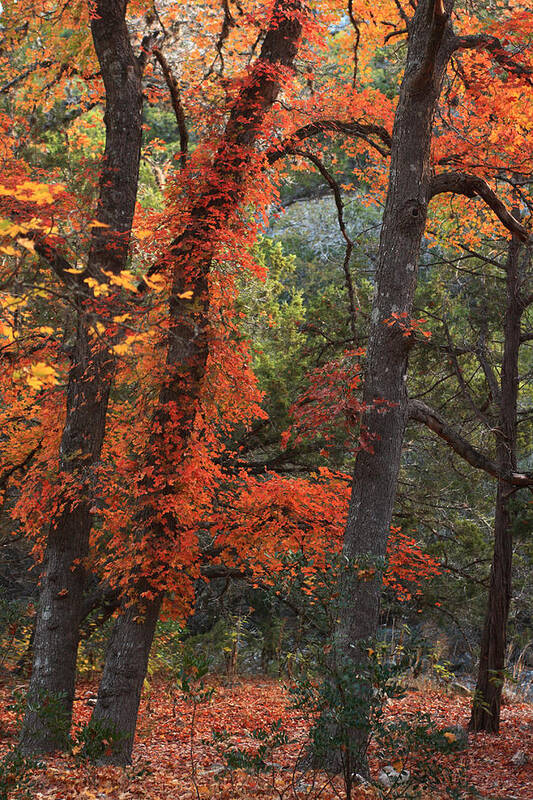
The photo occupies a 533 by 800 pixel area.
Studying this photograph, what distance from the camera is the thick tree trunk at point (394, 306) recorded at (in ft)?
19.4

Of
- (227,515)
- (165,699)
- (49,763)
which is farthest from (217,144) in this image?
(165,699)

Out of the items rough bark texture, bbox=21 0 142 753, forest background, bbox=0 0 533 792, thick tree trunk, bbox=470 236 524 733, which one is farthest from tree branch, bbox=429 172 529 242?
rough bark texture, bbox=21 0 142 753

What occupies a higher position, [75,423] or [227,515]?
[75,423]

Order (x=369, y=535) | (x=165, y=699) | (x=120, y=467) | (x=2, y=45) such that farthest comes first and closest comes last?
1. (x=165, y=699)
2. (x=2, y=45)
3. (x=120, y=467)
4. (x=369, y=535)

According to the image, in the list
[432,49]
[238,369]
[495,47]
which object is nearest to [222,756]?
[238,369]

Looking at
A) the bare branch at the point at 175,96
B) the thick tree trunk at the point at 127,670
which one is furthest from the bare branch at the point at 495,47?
the thick tree trunk at the point at 127,670

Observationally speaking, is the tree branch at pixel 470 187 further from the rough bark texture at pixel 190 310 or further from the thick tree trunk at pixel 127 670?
the thick tree trunk at pixel 127 670

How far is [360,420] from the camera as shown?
20.2 feet

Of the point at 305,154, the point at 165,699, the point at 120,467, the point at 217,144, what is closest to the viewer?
the point at 120,467

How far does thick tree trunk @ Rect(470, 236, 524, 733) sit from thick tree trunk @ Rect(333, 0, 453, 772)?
292 centimetres

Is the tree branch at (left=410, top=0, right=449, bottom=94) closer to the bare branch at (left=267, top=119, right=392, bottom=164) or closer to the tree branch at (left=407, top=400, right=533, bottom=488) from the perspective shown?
the bare branch at (left=267, top=119, right=392, bottom=164)

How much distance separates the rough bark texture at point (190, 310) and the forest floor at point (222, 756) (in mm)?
674

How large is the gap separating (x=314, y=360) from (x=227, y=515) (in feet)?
15.7

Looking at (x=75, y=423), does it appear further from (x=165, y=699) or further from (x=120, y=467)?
(x=165, y=699)
